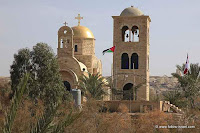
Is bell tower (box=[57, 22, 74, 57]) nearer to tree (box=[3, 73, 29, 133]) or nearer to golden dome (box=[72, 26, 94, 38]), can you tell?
golden dome (box=[72, 26, 94, 38])

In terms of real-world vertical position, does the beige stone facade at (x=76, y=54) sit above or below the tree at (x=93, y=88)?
above

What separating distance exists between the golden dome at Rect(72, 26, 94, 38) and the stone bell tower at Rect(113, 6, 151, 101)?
14.8ft

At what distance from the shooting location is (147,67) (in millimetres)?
30734

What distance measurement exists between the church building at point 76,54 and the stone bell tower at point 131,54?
2791 millimetres

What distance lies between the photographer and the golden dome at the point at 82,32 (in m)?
34.3

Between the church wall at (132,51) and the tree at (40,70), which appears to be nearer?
the tree at (40,70)

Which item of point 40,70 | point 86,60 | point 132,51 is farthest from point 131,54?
point 40,70

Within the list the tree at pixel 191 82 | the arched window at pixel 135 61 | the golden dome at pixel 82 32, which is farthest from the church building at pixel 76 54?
Result: the tree at pixel 191 82

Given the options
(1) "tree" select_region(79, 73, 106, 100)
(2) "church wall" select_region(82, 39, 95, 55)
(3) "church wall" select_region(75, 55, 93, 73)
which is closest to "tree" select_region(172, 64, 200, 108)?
(1) "tree" select_region(79, 73, 106, 100)

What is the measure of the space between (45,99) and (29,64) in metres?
2.63

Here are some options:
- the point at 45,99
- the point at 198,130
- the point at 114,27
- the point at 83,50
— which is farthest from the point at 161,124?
the point at 83,50

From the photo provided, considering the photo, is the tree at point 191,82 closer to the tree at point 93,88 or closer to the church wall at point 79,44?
the tree at point 93,88

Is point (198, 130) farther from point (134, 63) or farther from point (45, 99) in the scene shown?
point (134, 63)

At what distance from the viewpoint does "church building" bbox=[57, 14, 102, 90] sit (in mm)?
29516
